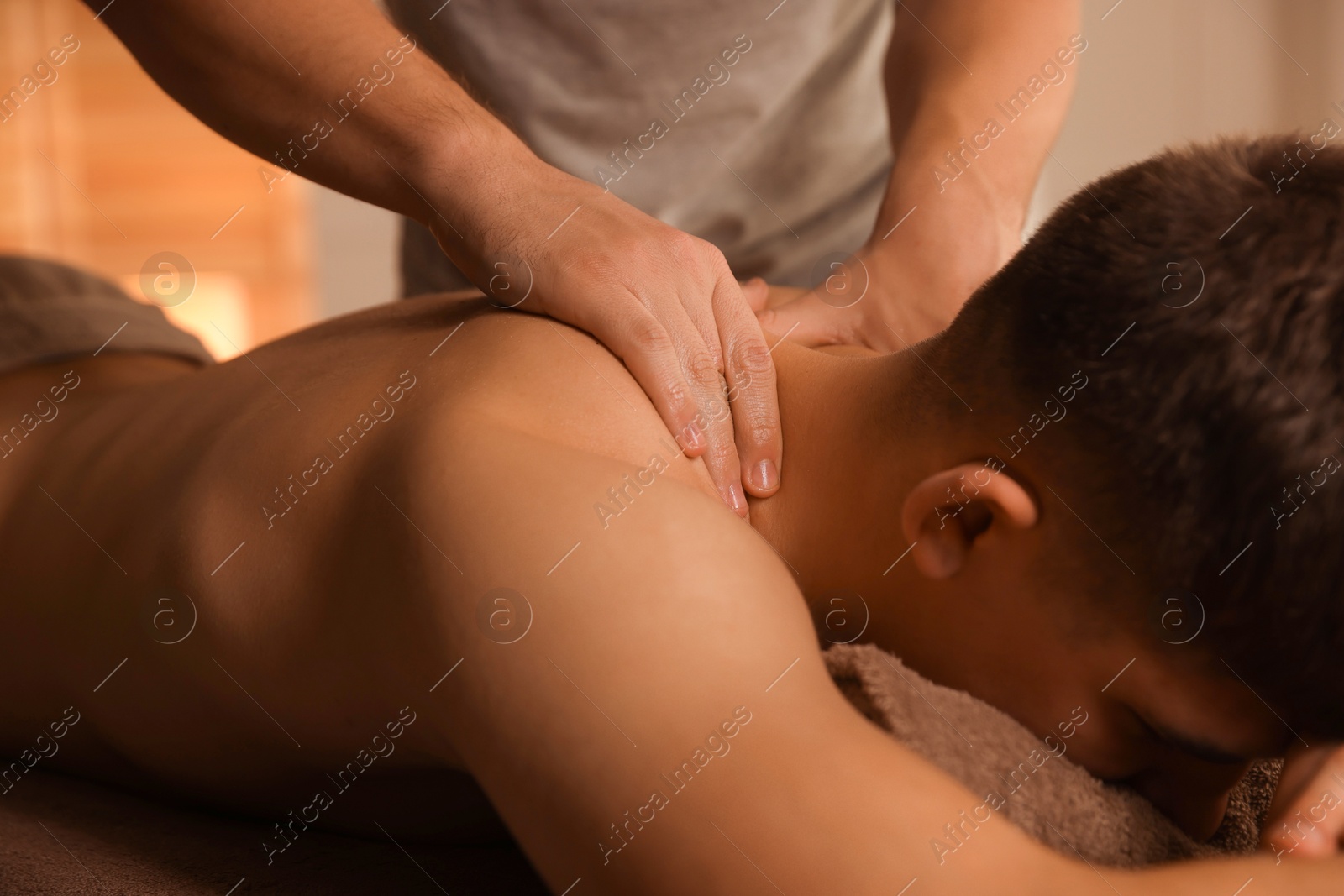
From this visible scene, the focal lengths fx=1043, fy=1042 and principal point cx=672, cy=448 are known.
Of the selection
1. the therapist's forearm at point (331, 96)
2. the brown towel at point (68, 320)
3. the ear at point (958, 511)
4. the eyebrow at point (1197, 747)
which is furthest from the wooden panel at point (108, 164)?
the eyebrow at point (1197, 747)

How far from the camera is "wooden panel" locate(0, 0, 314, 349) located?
448cm

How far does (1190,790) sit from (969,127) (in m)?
0.78

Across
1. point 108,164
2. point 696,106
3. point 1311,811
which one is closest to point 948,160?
point 696,106

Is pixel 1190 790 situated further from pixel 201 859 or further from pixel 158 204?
pixel 158 204

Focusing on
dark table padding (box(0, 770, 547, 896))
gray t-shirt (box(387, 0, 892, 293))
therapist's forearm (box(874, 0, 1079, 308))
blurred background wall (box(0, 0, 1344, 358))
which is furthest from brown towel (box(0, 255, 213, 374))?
blurred background wall (box(0, 0, 1344, 358))

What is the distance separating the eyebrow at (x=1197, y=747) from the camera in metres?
0.61

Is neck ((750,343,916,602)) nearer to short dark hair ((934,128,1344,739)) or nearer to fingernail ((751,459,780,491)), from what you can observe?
fingernail ((751,459,780,491))

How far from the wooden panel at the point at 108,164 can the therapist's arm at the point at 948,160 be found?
3.70 meters

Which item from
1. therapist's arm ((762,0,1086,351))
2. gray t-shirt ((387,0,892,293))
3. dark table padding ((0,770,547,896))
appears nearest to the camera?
dark table padding ((0,770,547,896))

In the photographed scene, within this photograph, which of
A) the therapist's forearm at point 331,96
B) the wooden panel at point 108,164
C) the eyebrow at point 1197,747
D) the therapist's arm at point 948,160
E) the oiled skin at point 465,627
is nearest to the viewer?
the oiled skin at point 465,627

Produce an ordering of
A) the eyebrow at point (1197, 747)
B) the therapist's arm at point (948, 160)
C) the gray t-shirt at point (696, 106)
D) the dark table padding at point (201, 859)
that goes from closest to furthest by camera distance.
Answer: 1. the eyebrow at point (1197, 747)
2. the dark table padding at point (201, 859)
3. the therapist's arm at point (948, 160)
4. the gray t-shirt at point (696, 106)

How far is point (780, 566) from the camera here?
0.60 meters

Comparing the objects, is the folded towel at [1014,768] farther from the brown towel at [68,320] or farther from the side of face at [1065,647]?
the brown towel at [68,320]

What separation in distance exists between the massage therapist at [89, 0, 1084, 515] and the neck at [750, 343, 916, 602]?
23 mm
